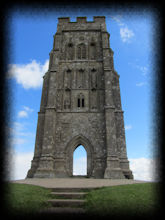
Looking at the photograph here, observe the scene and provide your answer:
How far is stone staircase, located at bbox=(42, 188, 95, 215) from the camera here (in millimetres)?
5184

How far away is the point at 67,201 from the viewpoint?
5.85m

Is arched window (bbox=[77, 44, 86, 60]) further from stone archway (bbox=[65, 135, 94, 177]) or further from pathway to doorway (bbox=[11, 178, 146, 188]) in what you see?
pathway to doorway (bbox=[11, 178, 146, 188])

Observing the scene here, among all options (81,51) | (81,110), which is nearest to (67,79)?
(81,110)

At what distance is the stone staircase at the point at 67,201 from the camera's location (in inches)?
204

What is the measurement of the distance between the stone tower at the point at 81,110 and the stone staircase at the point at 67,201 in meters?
8.40

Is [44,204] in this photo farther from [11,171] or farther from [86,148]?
[86,148]

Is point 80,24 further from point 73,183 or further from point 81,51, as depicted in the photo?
point 73,183

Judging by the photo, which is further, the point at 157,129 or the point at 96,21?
the point at 96,21

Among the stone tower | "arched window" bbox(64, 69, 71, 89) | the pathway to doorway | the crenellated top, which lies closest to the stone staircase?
the pathway to doorway

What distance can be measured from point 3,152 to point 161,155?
6.43 feet

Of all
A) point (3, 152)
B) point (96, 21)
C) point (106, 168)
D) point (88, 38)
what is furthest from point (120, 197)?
point (96, 21)

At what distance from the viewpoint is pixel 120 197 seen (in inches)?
218

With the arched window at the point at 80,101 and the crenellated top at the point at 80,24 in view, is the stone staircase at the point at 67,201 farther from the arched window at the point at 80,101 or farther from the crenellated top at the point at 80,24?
the crenellated top at the point at 80,24

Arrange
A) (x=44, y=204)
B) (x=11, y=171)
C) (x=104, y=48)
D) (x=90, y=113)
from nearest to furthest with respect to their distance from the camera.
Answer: (x=11, y=171) → (x=44, y=204) → (x=90, y=113) → (x=104, y=48)
